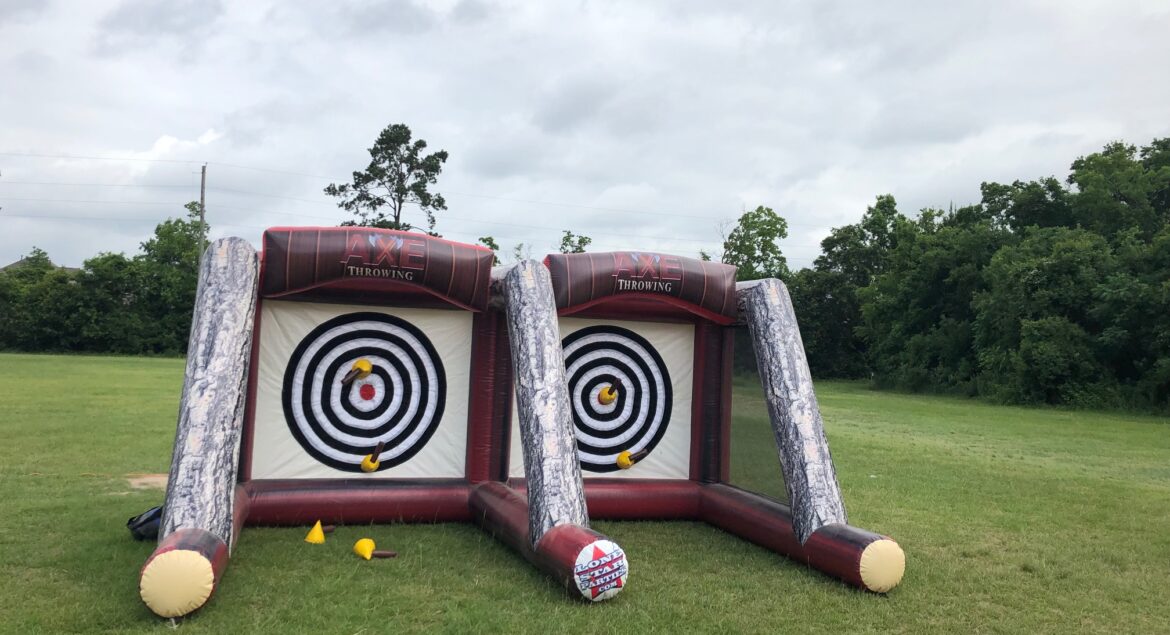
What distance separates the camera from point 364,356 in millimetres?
6238

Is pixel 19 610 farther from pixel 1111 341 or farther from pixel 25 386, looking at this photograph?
pixel 1111 341

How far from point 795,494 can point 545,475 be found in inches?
60.2

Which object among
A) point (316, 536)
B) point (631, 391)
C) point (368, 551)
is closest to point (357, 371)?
point (316, 536)

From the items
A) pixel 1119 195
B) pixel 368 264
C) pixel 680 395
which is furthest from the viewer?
pixel 1119 195

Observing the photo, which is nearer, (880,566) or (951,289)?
(880,566)

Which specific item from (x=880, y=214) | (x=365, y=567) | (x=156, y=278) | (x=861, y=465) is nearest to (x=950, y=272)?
(x=880, y=214)

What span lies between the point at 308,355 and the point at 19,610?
2.52 m

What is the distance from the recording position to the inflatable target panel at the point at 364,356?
18.7 feet

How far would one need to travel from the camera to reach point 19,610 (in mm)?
3922

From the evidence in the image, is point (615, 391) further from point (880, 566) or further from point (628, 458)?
point (880, 566)

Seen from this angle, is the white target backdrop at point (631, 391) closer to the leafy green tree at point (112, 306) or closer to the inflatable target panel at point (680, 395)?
the inflatable target panel at point (680, 395)

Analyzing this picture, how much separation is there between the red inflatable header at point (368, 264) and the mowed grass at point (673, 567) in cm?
163

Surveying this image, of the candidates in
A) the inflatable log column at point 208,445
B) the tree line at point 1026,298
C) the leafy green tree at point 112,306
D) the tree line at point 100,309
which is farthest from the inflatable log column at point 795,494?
the leafy green tree at point 112,306

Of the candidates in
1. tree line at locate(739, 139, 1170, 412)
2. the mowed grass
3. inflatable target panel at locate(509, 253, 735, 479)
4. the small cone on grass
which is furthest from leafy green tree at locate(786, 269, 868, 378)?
the small cone on grass
